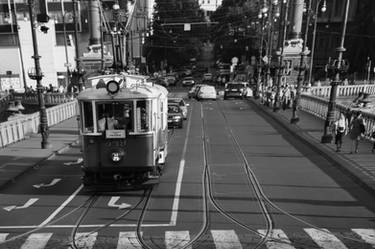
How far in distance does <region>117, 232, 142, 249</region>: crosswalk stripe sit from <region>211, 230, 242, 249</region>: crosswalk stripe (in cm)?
153

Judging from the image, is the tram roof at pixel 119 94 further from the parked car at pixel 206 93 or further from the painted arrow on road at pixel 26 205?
the parked car at pixel 206 93

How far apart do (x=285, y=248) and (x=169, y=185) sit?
15.9 feet

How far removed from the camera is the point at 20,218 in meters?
9.04

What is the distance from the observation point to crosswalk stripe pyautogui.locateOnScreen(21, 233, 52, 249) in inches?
293

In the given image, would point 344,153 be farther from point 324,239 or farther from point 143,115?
point 143,115

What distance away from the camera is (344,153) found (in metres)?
14.5

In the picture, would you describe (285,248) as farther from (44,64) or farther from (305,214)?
(44,64)

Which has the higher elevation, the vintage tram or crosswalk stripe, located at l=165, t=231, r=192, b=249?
the vintage tram

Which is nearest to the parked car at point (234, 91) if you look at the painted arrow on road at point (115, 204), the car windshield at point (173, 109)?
the car windshield at point (173, 109)

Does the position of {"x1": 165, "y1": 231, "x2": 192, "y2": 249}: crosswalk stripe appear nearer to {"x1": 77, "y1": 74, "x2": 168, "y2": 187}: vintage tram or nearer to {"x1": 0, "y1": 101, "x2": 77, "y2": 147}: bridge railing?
{"x1": 77, "y1": 74, "x2": 168, "y2": 187}: vintage tram

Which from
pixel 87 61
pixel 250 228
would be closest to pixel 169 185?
pixel 250 228

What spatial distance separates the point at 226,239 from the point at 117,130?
4165mm

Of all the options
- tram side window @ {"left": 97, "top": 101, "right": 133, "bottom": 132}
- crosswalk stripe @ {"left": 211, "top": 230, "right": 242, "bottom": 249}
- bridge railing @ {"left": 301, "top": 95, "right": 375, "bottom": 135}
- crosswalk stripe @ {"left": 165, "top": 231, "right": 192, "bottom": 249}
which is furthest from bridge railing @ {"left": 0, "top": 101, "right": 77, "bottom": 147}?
bridge railing @ {"left": 301, "top": 95, "right": 375, "bottom": 135}

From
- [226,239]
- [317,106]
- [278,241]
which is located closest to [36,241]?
[226,239]
